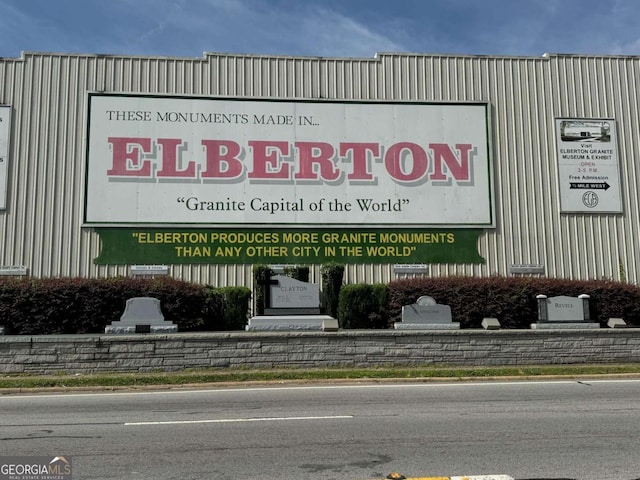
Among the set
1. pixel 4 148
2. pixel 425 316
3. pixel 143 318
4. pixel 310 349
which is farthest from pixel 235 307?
pixel 4 148

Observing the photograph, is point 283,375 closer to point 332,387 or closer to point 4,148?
point 332,387

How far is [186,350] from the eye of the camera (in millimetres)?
13078

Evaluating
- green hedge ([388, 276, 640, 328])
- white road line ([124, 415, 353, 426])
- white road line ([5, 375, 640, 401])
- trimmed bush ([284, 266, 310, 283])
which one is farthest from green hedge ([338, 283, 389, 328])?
white road line ([124, 415, 353, 426])

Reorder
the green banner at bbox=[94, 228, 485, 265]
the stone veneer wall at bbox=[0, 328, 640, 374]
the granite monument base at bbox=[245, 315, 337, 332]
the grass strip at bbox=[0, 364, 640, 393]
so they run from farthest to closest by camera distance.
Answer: the green banner at bbox=[94, 228, 485, 265] < the granite monument base at bbox=[245, 315, 337, 332] < the stone veneer wall at bbox=[0, 328, 640, 374] < the grass strip at bbox=[0, 364, 640, 393]

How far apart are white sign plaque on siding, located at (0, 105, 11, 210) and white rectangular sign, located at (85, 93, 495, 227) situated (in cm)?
265

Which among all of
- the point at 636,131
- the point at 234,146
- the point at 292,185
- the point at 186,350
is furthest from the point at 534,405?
the point at 636,131

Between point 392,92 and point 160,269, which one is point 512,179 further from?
point 160,269

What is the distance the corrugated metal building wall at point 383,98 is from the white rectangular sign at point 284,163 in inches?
21.6

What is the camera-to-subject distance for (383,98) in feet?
65.3

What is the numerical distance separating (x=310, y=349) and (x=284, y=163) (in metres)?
7.65

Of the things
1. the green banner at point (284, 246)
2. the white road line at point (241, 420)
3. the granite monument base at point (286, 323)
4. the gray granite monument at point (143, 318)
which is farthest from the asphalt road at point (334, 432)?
the green banner at point (284, 246)

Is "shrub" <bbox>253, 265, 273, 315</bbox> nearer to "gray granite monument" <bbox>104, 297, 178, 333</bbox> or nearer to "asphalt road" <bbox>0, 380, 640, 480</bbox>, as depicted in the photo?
"gray granite monument" <bbox>104, 297, 178, 333</bbox>

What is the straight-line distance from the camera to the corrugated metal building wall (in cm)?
1836

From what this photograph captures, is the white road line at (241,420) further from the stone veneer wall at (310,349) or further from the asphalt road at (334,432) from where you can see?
the stone veneer wall at (310,349)
